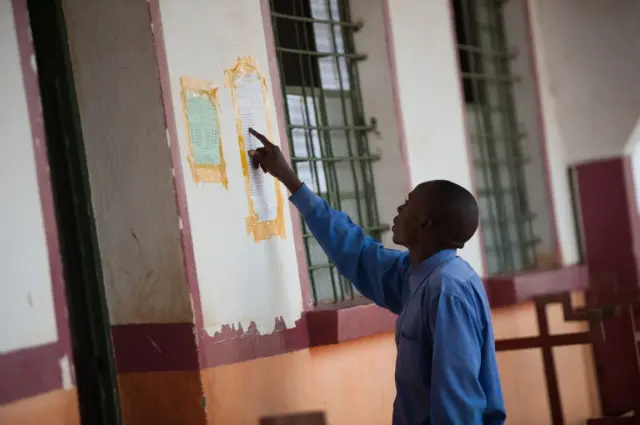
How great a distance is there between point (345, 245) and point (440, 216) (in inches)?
18.9

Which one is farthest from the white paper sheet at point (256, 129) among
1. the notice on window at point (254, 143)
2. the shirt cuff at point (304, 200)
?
the shirt cuff at point (304, 200)

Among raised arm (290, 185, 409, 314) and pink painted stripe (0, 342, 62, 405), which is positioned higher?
raised arm (290, 185, 409, 314)

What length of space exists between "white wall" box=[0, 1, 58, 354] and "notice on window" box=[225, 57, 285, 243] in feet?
2.35

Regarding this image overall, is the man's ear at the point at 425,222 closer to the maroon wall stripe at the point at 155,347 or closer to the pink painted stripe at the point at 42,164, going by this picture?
the maroon wall stripe at the point at 155,347

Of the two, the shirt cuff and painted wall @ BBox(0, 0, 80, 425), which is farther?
the shirt cuff

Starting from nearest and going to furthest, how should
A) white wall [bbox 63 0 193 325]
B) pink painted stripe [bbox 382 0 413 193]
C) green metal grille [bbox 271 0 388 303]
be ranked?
white wall [bbox 63 0 193 325] → green metal grille [bbox 271 0 388 303] → pink painted stripe [bbox 382 0 413 193]

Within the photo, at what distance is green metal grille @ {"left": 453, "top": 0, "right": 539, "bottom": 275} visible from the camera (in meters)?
5.51

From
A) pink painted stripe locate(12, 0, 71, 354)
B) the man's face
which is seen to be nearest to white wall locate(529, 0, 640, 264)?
the man's face

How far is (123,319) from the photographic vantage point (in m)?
3.34

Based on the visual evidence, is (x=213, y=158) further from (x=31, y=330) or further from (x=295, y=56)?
(x=295, y=56)

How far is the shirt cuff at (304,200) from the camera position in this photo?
3432 mm

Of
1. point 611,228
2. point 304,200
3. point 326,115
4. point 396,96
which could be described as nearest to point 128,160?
point 304,200

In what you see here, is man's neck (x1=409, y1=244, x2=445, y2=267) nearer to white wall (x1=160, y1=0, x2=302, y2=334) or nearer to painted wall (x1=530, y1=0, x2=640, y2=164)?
white wall (x1=160, y1=0, x2=302, y2=334)

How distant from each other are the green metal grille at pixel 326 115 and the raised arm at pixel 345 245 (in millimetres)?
594
